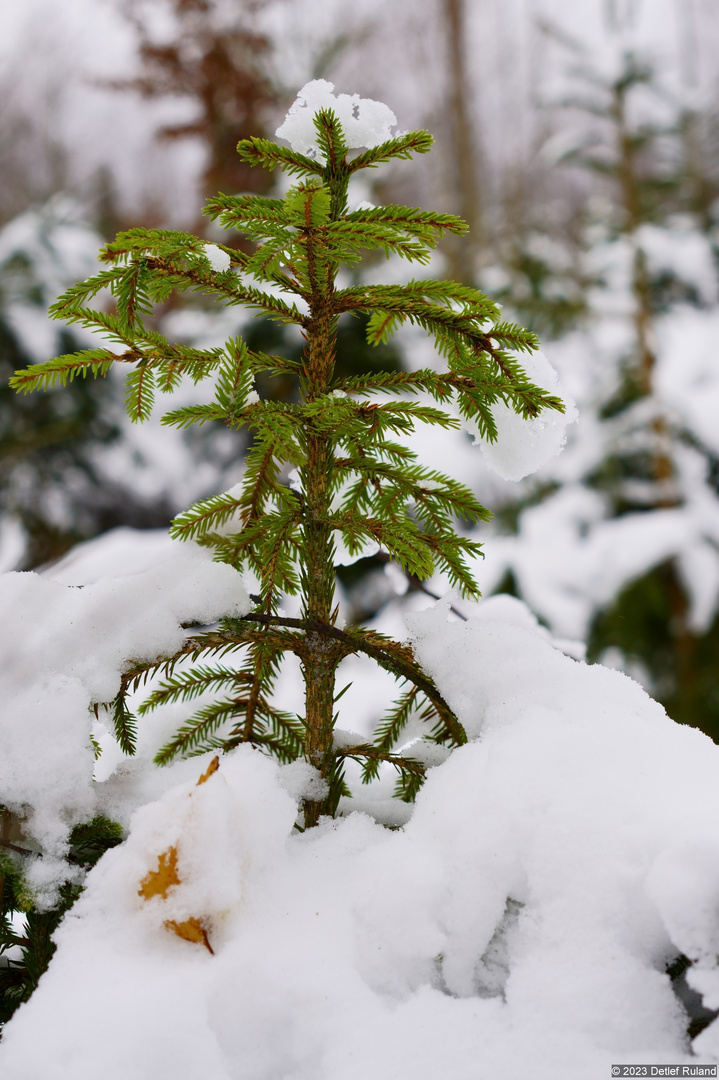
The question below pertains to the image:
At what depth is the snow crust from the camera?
0.56 meters

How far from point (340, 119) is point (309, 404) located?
0.33 metres

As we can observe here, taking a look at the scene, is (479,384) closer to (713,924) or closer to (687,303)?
(713,924)

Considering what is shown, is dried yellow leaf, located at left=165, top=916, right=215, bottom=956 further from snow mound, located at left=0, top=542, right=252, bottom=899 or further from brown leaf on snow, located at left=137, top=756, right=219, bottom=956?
snow mound, located at left=0, top=542, right=252, bottom=899

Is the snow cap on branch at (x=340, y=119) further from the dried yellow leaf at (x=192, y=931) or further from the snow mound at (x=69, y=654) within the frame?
the dried yellow leaf at (x=192, y=931)

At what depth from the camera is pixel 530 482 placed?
14.2 feet

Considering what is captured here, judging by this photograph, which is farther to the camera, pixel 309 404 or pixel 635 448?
pixel 635 448

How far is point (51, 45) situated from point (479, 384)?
22860 millimetres

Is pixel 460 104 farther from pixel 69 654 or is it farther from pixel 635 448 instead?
pixel 69 654

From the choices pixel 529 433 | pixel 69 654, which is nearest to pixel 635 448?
pixel 529 433

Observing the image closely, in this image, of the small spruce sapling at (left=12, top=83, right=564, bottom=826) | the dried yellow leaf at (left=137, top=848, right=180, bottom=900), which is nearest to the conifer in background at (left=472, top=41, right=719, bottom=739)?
the small spruce sapling at (left=12, top=83, right=564, bottom=826)

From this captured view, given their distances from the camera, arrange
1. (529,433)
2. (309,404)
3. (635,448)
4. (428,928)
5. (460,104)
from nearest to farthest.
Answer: (428,928), (309,404), (529,433), (635,448), (460,104)

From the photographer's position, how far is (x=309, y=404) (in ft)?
2.50

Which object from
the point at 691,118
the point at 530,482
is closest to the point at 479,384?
the point at 530,482

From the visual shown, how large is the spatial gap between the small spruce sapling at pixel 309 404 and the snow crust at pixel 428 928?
15cm
